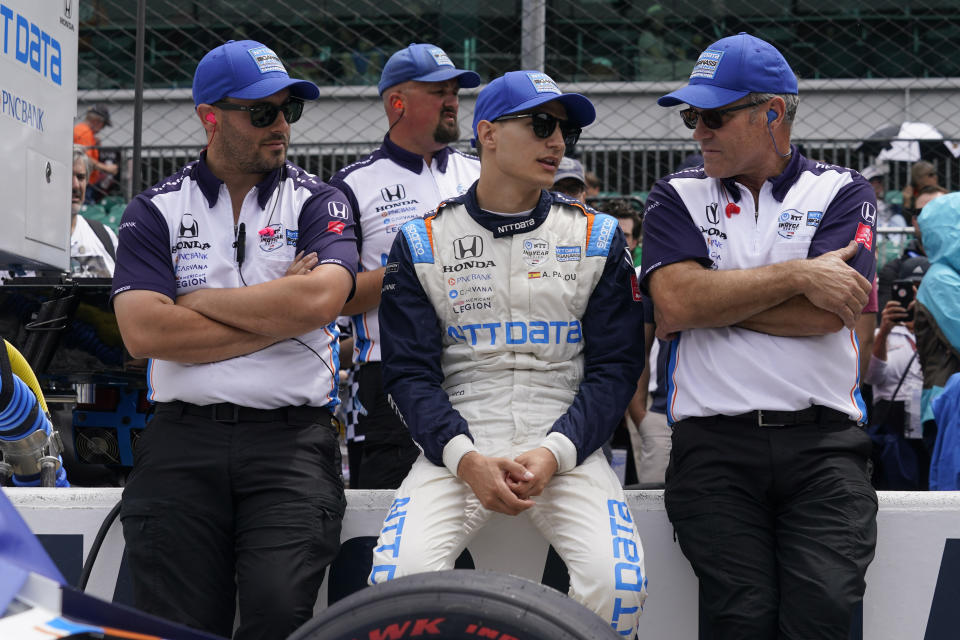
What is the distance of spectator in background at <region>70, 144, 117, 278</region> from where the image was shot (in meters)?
5.64

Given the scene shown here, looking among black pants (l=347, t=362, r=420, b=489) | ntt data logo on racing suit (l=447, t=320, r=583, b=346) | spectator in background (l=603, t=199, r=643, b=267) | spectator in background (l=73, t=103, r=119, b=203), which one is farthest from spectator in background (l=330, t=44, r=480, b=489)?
spectator in background (l=73, t=103, r=119, b=203)

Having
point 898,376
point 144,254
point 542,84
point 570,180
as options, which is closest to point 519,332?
point 542,84

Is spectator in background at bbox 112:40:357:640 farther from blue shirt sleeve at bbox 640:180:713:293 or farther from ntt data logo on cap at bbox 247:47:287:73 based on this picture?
blue shirt sleeve at bbox 640:180:713:293

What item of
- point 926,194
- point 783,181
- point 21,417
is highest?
point 926,194

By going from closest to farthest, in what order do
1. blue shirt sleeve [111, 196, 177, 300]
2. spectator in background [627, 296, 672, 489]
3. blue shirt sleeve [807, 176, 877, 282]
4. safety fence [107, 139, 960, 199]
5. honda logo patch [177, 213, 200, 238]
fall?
blue shirt sleeve [807, 176, 877, 282] < blue shirt sleeve [111, 196, 177, 300] < honda logo patch [177, 213, 200, 238] < spectator in background [627, 296, 672, 489] < safety fence [107, 139, 960, 199]

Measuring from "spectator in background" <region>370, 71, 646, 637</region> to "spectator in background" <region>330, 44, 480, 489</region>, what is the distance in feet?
1.52

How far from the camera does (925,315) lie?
455 cm

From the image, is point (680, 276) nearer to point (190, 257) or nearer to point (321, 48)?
point (190, 257)

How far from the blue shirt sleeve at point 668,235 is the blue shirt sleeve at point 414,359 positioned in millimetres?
618

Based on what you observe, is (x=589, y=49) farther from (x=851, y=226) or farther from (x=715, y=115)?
(x=851, y=226)

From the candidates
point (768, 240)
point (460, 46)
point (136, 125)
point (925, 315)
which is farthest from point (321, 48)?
point (768, 240)

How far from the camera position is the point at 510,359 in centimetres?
304

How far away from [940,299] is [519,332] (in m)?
2.13

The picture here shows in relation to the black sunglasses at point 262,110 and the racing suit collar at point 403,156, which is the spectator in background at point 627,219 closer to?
the racing suit collar at point 403,156
